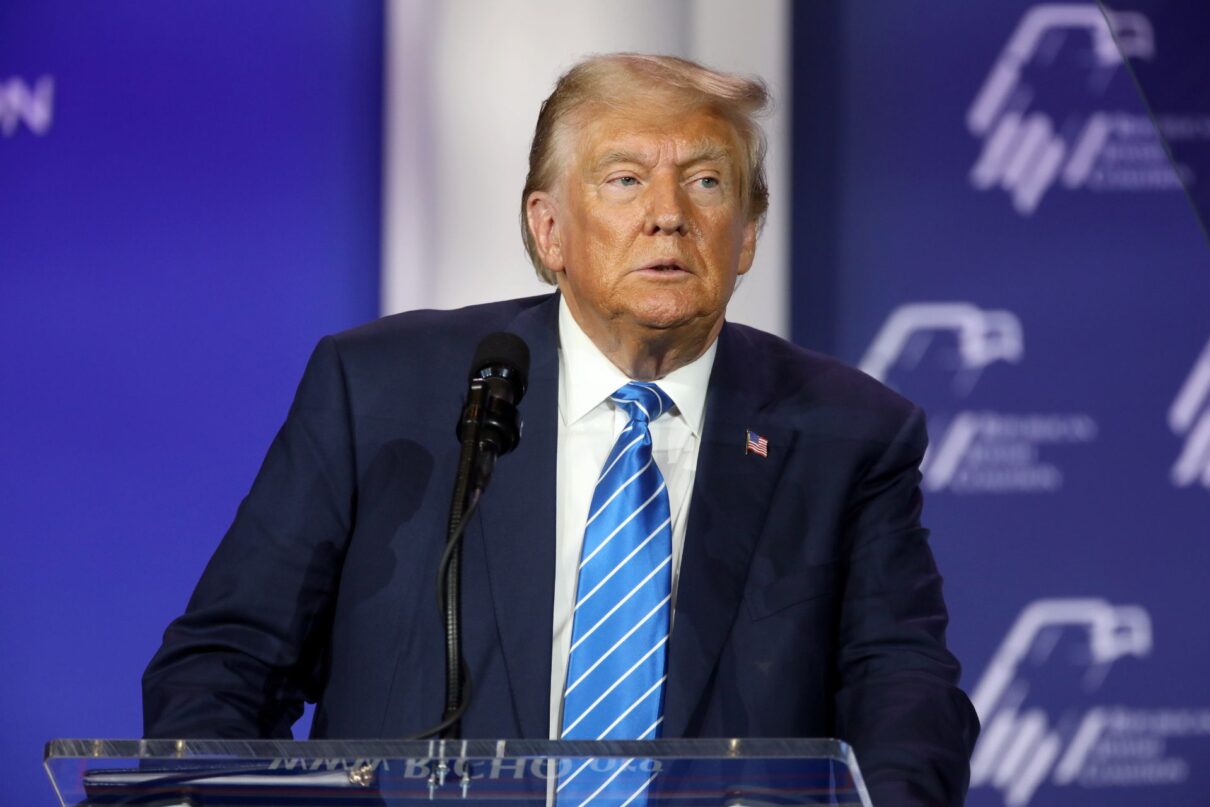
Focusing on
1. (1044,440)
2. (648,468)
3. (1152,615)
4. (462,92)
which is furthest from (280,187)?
(1152,615)

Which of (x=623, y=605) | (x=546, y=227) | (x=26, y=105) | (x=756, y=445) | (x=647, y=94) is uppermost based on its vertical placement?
(x=26, y=105)

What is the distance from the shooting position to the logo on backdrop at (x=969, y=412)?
3.42 meters

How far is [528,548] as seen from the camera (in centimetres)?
202

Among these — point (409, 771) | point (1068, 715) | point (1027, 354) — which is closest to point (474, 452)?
point (409, 771)

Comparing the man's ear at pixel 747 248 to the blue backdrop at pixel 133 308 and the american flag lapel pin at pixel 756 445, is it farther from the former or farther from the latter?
the blue backdrop at pixel 133 308

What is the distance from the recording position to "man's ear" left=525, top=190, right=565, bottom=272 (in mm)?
2320

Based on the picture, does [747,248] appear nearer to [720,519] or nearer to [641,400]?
[641,400]

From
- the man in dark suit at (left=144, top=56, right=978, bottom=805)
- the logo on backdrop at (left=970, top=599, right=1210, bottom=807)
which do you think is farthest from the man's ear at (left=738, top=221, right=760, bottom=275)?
the logo on backdrop at (left=970, top=599, right=1210, bottom=807)

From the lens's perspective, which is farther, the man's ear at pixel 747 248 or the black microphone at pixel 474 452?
the man's ear at pixel 747 248

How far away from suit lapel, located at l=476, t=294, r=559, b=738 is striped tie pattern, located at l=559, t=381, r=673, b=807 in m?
0.04

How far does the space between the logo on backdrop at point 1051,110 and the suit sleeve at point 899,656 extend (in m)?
1.38

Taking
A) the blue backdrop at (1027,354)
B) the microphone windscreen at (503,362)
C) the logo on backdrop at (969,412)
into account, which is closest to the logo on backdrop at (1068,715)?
the blue backdrop at (1027,354)

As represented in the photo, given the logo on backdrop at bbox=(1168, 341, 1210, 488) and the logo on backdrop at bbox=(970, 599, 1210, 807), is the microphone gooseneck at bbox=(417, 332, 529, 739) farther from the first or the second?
the logo on backdrop at bbox=(1168, 341, 1210, 488)

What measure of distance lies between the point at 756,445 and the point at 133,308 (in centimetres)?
159
